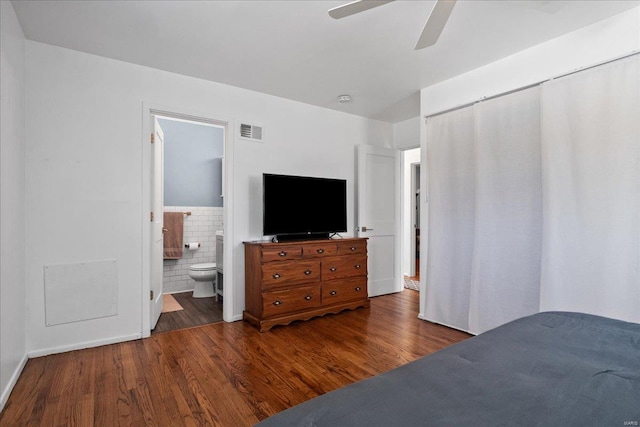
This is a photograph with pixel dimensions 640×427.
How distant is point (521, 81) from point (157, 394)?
3.73 metres

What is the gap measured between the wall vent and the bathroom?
1.54 metres

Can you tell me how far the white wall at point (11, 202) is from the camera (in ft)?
6.62

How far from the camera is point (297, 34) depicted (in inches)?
99.8

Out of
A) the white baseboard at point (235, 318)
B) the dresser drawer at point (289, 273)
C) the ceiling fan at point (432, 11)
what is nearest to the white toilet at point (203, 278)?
the white baseboard at point (235, 318)

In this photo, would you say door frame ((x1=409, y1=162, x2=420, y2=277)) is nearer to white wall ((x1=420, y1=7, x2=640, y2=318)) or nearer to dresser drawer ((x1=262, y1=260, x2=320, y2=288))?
white wall ((x1=420, y1=7, x2=640, y2=318))

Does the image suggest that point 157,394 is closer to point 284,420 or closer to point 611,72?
point 284,420

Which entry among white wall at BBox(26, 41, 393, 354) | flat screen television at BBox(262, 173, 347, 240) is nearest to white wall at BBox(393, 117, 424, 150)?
flat screen television at BBox(262, 173, 347, 240)

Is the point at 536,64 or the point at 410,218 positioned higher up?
the point at 536,64

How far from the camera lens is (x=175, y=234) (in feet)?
15.8

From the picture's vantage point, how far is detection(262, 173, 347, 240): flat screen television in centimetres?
352

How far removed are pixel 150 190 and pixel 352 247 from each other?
2292mm

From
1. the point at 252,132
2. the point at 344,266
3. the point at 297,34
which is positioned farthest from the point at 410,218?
the point at 297,34

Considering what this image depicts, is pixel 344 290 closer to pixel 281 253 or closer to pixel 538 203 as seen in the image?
pixel 281 253

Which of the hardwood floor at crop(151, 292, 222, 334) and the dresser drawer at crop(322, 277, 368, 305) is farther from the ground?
the dresser drawer at crop(322, 277, 368, 305)
